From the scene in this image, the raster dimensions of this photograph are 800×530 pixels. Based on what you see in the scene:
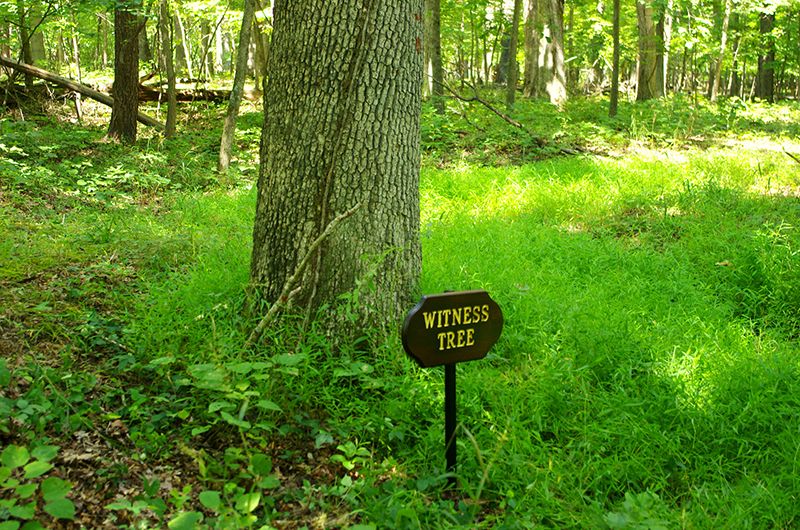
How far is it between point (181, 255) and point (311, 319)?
2171 mm

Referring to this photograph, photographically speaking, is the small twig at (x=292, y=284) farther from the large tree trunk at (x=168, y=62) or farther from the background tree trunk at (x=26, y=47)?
the background tree trunk at (x=26, y=47)

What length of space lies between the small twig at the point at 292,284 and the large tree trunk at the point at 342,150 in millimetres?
53

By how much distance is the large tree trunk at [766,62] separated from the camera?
19627 millimetres

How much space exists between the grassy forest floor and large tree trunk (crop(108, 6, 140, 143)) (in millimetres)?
4348

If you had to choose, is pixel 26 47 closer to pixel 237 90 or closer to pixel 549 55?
pixel 237 90

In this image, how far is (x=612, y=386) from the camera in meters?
3.96

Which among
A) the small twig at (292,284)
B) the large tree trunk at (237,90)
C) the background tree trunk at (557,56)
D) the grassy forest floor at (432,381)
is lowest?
the grassy forest floor at (432,381)

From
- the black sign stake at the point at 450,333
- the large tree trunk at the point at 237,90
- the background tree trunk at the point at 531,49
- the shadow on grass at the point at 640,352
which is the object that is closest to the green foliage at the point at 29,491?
the black sign stake at the point at 450,333

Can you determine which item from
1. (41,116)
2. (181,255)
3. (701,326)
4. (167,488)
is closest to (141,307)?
(181,255)

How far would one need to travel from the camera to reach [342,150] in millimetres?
3895

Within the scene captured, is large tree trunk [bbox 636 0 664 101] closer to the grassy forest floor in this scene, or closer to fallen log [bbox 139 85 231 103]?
the grassy forest floor

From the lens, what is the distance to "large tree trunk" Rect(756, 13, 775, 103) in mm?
19627

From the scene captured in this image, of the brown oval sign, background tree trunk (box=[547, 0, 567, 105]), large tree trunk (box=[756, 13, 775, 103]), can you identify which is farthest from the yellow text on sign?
large tree trunk (box=[756, 13, 775, 103])

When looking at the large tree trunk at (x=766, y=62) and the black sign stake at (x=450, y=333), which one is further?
the large tree trunk at (x=766, y=62)
